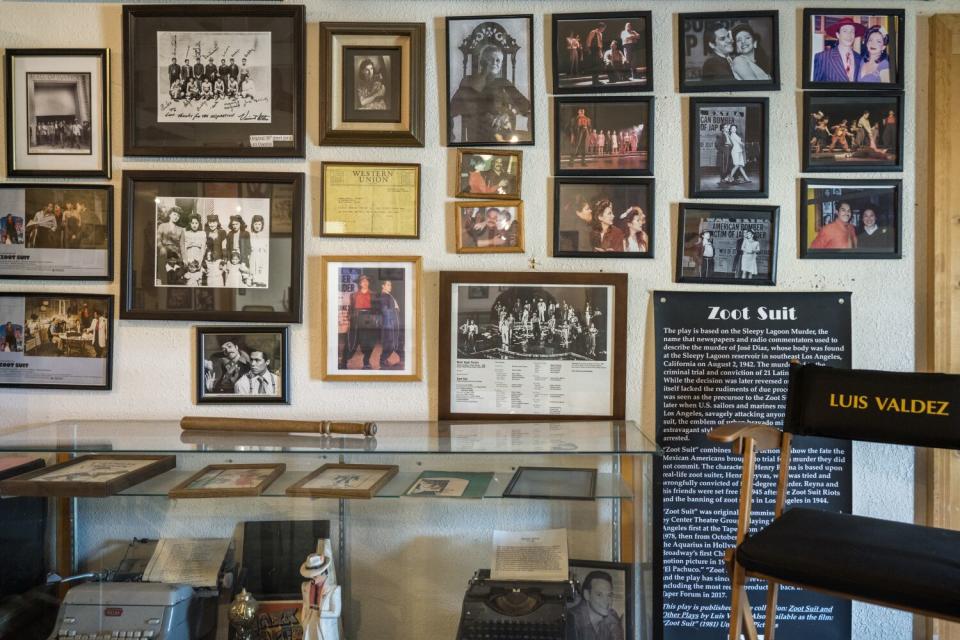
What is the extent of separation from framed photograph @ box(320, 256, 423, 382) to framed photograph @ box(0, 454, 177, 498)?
659 mm

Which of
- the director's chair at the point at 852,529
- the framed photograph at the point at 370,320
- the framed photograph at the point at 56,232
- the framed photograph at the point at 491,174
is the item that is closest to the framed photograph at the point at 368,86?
the framed photograph at the point at 491,174

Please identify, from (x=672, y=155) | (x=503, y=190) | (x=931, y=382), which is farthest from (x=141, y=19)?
(x=931, y=382)

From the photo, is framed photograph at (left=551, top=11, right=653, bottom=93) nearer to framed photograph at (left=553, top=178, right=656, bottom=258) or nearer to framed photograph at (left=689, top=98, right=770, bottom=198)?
framed photograph at (left=689, top=98, right=770, bottom=198)

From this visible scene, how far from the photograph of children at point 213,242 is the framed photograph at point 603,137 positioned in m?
1.10

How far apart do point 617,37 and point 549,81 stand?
11.3 inches

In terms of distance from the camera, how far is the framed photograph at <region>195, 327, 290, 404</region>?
7.64 feet

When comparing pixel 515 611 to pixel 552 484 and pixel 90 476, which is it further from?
pixel 90 476

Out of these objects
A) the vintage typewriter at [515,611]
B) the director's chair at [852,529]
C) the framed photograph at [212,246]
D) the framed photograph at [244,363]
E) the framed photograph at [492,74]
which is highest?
the framed photograph at [492,74]

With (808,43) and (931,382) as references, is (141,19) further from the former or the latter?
(931,382)

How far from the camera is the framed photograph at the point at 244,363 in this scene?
2.33 metres

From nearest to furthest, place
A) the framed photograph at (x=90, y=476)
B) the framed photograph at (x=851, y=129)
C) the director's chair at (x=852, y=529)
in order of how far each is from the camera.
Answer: the director's chair at (x=852, y=529), the framed photograph at (x=90, y=476), the framed photograph at (x=851, y=129)

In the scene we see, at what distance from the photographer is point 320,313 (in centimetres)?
235

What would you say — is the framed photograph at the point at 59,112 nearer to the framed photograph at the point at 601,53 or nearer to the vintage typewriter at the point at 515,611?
the framed photograph at the point at 601,53

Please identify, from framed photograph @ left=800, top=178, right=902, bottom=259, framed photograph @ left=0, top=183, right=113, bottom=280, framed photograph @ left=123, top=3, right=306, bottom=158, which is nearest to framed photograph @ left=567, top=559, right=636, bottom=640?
framed photograph @ left=800, top=178, right=902, bottom=259
